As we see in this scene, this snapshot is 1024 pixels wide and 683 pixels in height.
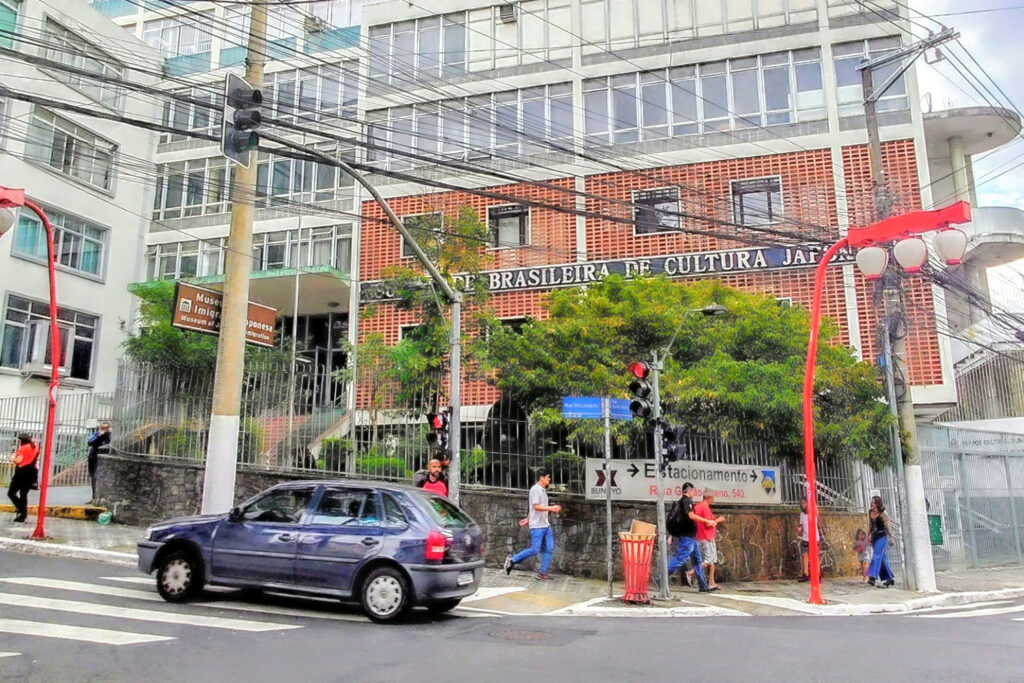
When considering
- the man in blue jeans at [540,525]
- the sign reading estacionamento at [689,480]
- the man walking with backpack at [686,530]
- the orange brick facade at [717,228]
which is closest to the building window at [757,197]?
the orange brick facade at [717,228]

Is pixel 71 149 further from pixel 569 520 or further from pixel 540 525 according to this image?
pixel 540 525

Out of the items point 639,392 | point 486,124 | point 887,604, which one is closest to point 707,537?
point 887,604

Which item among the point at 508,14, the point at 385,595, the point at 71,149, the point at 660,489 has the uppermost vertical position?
the point at 508,14

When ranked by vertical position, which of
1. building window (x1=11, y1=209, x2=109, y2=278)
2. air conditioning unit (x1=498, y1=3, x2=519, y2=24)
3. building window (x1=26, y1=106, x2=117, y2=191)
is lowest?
building window (x1=11, y1=209, x2=109, y2=278)

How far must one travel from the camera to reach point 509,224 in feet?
83.3

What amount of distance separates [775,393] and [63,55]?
80.5ft

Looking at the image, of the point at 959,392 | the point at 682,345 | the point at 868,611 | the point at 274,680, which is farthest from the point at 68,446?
the point at 959,392

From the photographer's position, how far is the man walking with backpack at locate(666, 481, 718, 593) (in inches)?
512

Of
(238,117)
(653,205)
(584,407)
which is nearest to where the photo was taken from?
(238,117)

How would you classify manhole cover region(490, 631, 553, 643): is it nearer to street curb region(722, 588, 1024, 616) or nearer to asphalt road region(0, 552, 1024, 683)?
asphalt road region(0, 552, 1024, 683)

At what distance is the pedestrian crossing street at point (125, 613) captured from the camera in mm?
7211

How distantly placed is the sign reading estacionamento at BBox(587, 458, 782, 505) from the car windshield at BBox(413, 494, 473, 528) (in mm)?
4258

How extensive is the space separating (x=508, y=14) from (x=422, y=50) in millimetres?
3142

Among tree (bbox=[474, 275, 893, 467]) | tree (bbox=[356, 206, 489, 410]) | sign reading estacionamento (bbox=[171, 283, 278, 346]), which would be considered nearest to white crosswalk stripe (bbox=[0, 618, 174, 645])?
sign reading estacionamento (bbox=[171, 283, 278, 346])
